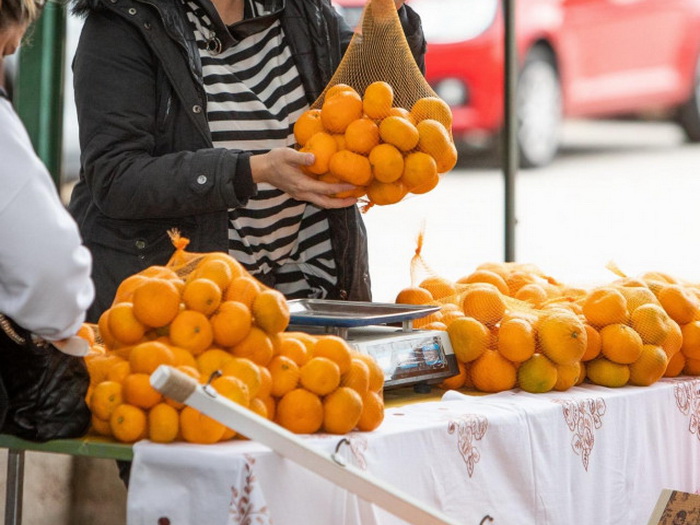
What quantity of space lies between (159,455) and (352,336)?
638 mm

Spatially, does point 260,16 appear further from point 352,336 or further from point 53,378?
point 53,378

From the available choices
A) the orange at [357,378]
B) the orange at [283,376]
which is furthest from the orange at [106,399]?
the orange at [357,378]

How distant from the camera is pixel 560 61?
488 cm

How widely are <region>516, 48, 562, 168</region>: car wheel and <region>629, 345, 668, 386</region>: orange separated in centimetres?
260

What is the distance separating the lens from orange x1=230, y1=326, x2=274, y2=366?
1778 millimetres

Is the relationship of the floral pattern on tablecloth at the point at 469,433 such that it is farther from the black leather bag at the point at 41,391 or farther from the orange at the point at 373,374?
the black leather bag at the point at 41,391

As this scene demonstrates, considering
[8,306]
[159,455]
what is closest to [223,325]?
[159,455]

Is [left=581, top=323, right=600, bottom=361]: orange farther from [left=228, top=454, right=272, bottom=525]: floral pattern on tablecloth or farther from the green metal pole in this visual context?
the green metal pole

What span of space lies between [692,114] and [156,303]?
3.64 meters

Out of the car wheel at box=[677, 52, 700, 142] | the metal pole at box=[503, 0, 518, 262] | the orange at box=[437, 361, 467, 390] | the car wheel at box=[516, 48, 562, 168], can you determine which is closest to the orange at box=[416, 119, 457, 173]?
the orange at box=[437, 361, 467, 390]

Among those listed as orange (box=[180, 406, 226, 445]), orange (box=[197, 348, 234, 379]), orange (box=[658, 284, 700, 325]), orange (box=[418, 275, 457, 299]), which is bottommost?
orange (box=[658, 284, 700, 325])

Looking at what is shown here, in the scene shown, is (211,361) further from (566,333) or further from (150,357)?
(566,333)

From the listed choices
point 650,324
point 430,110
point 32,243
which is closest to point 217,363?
point 32,243

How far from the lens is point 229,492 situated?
163cm
